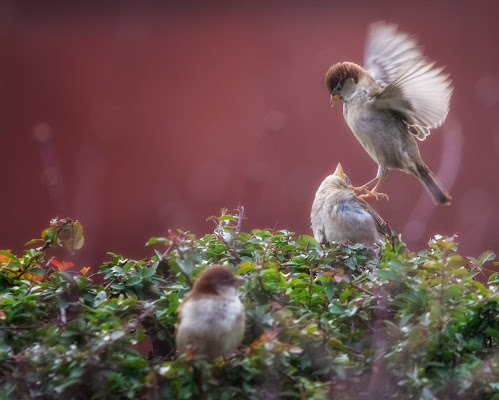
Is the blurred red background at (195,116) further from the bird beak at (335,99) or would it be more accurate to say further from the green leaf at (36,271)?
the green leaf at (36,271)

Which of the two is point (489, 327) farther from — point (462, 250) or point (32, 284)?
point (462, 250)

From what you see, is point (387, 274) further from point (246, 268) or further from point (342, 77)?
point (342, 77)

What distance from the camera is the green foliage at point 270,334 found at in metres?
1.50

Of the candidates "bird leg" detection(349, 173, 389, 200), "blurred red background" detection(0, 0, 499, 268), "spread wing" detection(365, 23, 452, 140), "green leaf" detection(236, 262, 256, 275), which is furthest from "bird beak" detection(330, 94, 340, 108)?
"green leaf" detection(236, 262, 256, 275)

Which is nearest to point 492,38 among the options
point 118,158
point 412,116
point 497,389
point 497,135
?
point 497,135

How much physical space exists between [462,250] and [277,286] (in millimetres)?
1962

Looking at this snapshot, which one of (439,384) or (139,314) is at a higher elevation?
(139,314)

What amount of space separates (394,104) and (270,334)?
1714 millimetres

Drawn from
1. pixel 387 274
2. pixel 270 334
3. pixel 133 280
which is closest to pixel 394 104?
pixel 387 274

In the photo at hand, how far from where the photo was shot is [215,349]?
4.93 ft

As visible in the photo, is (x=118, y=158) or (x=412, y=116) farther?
(x=118, y=158)

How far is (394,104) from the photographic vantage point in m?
2.99

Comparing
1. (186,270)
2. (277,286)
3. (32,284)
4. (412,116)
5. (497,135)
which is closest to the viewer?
(186,270)

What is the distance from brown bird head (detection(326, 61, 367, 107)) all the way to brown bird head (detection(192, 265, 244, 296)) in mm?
1606
